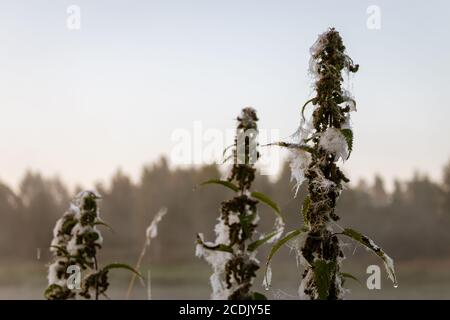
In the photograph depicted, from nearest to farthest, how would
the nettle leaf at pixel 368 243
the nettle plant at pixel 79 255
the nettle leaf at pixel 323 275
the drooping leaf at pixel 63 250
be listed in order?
the nettle leaf at pixel 323 275 → the nettle leaf at pixel 368 243 → the nettle plant at pixel 79 255 → the drooping leaf at pixel 63 250

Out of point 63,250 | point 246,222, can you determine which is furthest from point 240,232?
point 63,250

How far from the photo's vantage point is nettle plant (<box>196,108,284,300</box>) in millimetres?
2816

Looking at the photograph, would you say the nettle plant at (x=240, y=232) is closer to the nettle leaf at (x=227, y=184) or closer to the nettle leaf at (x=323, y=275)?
the nettle leaf at (x=227, y=184)

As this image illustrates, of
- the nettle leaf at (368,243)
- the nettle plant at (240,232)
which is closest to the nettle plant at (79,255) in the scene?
the nettle plant at (240,232)

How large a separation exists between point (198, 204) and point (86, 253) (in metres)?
66.1

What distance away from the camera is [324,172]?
9.70 feet

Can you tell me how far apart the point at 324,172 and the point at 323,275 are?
0.46 meters

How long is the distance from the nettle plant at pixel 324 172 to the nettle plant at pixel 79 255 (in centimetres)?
155

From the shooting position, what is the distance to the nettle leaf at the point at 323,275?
280 cm

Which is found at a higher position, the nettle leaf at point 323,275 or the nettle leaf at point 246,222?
the nettle leaf at point 246,222

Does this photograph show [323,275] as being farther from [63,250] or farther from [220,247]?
[63,250]

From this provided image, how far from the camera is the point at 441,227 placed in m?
77.2
